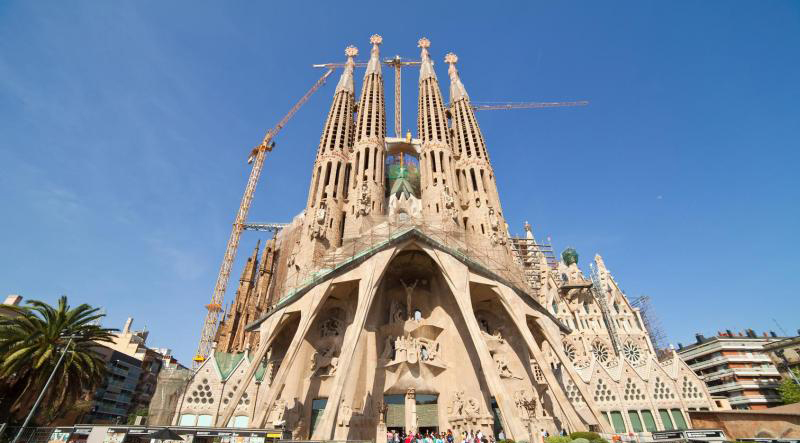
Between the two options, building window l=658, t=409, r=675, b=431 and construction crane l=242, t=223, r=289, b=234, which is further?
construction crane l=242, t=223, r=289, b=234

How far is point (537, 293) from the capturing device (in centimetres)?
4112

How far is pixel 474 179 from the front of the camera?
118ft

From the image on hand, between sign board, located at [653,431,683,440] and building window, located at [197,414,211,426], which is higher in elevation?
building window, located at [197,414,211,426]

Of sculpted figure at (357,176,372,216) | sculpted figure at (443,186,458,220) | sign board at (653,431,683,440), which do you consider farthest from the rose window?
sculpted figure at (357,176,372,216)

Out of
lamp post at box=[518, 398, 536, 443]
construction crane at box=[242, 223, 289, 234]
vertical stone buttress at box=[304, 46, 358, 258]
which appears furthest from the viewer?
construction crane at box=[242, 223, 289, 234]

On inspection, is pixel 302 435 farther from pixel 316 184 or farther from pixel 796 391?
pixel 796 391

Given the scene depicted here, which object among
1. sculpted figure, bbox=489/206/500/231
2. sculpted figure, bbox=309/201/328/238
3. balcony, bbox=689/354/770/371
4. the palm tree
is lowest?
the palm tree

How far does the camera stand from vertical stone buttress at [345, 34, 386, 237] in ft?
102

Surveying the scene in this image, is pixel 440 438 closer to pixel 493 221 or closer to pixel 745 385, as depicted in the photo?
pixel 493 221

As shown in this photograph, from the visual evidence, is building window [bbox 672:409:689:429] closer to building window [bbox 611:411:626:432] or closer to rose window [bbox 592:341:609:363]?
building window [bbox 611:411:626:432]

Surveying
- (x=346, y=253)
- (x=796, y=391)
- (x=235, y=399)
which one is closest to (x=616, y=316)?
(x=796, y=391)

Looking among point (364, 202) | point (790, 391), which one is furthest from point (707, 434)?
point (790, 391)

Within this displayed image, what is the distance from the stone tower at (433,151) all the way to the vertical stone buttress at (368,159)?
13.9ft

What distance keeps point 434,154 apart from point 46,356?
3109 cm
